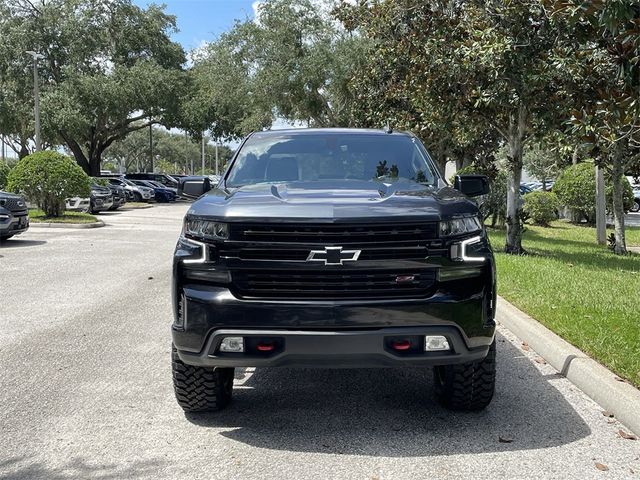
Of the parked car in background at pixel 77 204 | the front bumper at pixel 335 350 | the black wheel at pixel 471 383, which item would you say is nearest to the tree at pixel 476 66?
the black wheel at pixel 471 383

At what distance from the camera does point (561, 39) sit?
974cm

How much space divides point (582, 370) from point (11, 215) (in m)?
12.5

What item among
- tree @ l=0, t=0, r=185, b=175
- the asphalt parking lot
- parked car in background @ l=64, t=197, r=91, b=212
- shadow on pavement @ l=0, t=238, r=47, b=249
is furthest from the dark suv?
tree @ l=0, t=0, r=185, b=175

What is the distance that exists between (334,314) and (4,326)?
15.2 feet

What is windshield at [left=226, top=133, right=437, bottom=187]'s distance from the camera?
4.95m

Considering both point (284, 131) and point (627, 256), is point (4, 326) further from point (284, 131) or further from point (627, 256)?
point (627, 256)

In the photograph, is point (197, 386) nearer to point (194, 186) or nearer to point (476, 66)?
point (194, 186)

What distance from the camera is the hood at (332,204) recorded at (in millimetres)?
3621

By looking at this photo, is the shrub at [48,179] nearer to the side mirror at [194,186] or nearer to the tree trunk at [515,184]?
the tree trunk at [515,184]

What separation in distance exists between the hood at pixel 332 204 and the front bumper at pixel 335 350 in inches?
24.8

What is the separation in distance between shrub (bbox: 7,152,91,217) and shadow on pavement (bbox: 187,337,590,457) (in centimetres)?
1694

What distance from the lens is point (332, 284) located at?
3635 millimetres

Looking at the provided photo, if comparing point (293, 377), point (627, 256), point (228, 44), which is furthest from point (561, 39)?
point (228, 44)

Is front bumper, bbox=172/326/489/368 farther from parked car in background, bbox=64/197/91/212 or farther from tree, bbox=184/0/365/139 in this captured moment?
tree, bbox=184/0/365/139
